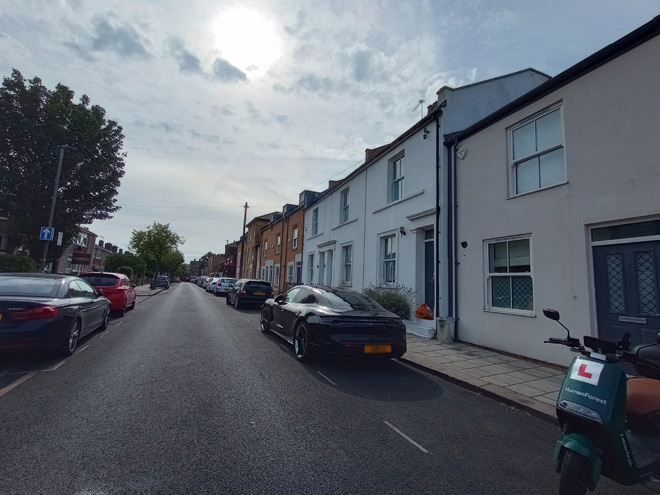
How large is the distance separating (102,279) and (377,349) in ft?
A: 34.3

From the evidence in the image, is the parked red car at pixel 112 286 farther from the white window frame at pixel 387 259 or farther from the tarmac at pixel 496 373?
the tarmac at pixel 496 373

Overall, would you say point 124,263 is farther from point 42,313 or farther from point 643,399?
point 643,399

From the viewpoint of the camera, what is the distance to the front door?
16.9 ft

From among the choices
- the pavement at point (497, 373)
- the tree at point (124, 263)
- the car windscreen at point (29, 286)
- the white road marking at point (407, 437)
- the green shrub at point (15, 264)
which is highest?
the tree at point (124, 263)

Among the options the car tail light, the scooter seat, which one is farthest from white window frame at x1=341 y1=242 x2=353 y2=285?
the scooter seat

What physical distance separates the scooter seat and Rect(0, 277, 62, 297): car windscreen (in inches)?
307

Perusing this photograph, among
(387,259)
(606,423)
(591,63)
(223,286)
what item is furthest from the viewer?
(223,286)

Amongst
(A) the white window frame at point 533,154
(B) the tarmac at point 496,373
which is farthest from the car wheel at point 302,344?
(A) the white window frame at point 533,154

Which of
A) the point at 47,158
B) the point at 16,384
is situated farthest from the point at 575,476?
the point at 47,158

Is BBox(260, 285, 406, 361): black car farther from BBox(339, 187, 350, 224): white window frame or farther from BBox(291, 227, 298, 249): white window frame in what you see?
BBox(291, 227, 298, 249): white window frame

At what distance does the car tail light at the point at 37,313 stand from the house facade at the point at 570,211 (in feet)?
27.7

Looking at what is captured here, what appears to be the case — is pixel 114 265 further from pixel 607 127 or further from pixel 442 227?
pixel 607 127

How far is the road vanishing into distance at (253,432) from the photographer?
2.59 m

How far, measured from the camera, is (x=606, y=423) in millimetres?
2232
